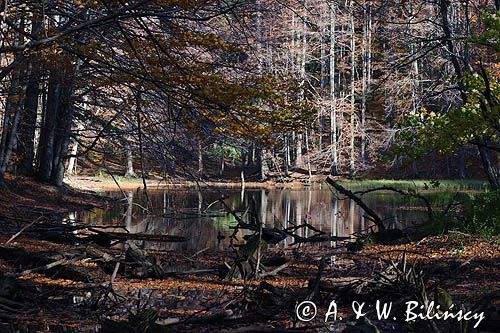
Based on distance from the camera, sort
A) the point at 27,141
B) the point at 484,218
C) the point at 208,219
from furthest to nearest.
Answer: the point at 27,141 < the point at 208,219 < the point at 484,218

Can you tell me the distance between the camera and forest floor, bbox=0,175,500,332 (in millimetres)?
4871

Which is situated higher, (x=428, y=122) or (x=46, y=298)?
(x=428, y=122)

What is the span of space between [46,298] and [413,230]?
7.96 m

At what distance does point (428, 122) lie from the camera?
10.8 metres

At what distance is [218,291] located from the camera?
6.70 metres

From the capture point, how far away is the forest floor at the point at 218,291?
4871 millimetres

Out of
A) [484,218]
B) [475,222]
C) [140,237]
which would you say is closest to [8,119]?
[140,237]

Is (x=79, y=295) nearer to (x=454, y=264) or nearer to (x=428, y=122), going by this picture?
(x=454, y=264)

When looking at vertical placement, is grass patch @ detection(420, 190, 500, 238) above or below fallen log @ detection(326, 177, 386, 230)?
below

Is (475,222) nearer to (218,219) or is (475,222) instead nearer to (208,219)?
(218,219)

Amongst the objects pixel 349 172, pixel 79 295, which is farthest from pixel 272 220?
pixel 349 172

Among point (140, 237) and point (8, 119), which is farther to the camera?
point (8, 119)

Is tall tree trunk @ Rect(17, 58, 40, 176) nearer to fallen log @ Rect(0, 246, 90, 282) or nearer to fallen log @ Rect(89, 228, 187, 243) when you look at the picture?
fallen log @ Rect(89, 228, 187, 243)

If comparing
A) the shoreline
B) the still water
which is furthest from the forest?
the shoreline
